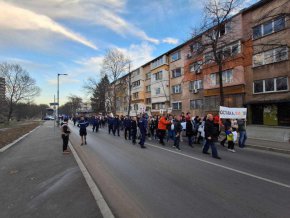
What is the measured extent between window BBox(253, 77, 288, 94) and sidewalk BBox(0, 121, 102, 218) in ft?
74.1

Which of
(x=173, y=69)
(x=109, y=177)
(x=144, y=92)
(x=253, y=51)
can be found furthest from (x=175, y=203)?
(x=144, y=92)

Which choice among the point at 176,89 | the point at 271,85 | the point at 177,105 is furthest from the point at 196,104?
the point at 271,85

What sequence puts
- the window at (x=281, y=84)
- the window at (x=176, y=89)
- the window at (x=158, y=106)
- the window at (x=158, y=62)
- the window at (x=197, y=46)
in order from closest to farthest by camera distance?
1. the window at (x=281, y=84)
2. the window at (x=197, y=46)
3. the window at (x=176, y=89)
4. the window at (x=158, y=62)
5. the window at (x=158, y=106)

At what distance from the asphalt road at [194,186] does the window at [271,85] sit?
17667mm

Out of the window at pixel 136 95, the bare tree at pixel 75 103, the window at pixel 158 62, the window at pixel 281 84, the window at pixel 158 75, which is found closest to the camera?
the window at pixel 281 84

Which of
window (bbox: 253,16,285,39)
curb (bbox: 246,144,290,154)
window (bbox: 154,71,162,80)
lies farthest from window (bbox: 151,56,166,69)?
curb (bbox: 246,144,290,154)

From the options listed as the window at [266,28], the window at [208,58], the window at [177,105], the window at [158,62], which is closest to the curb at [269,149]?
the window at [208,58]

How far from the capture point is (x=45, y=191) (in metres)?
6.85

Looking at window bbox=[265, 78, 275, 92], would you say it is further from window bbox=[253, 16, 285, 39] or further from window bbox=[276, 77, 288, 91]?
window bbox=[253, 16, 285, 39]

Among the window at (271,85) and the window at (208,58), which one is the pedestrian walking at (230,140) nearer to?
the window at (208,58)

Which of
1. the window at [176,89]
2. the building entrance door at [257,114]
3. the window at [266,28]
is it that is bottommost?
the building entrance door at [257,114]

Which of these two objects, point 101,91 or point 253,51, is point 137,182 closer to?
point 253,51

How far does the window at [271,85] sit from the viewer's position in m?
26.6

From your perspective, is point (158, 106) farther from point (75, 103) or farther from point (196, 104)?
→ point (75, 103)
